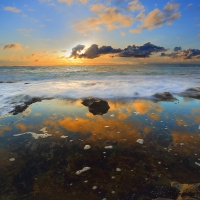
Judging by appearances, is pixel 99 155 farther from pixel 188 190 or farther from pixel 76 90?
pixel 76 90

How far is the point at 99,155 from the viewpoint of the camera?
5824 millimetres

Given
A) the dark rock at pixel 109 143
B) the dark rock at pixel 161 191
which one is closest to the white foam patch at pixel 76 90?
the dark rock at pixel 109 143

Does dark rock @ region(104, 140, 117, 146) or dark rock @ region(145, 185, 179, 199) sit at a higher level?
dark rock @ region(104, 140, 117, 146)

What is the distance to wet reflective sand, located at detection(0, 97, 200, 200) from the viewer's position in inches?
170

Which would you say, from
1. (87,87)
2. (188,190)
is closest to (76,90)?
(87,87)

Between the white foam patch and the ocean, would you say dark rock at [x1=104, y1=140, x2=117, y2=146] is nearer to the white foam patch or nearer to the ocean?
the ocean

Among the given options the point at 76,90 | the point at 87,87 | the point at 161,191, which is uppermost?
the point at 161,191

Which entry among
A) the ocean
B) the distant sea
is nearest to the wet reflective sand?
the ocean

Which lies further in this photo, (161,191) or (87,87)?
(87,87)

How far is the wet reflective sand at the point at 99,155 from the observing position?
433cm

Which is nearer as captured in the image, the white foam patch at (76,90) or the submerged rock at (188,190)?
the submerged rock at (188,190)

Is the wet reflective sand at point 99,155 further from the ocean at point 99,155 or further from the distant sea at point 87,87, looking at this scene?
the distant sea at point 87,87

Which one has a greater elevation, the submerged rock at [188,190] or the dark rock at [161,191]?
the submerged rock at [188,190]

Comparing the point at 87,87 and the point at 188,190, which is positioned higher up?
the point at 188,190
